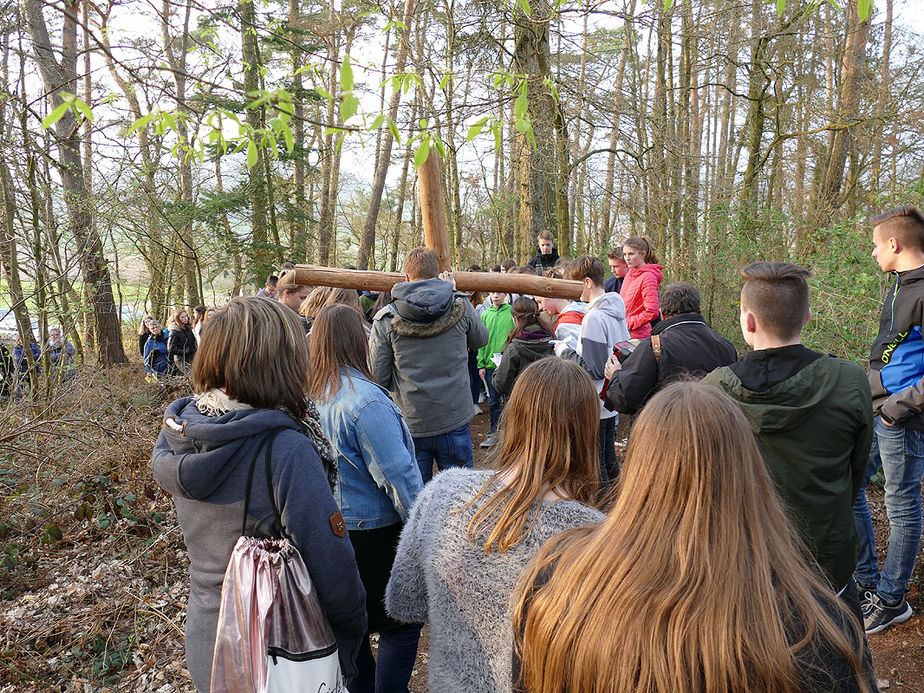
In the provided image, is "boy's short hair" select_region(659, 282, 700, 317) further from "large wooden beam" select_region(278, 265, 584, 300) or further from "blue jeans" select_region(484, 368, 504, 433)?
"blue jeans" select_region(484, 368, 504, 433)

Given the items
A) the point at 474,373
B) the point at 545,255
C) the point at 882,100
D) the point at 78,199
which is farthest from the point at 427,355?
the point at 882,100

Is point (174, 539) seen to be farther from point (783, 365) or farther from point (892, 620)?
point (892, 620)

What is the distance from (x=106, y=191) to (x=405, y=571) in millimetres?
7984

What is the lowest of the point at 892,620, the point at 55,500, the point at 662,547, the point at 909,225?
the point at 892,620

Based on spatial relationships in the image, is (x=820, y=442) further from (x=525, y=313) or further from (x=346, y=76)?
(x=525, y=313)

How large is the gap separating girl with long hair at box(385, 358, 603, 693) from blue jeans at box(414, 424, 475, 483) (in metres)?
2.45

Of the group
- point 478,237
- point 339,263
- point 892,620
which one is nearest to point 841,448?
point 892,620

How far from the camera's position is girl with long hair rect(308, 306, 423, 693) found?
8.86 ft

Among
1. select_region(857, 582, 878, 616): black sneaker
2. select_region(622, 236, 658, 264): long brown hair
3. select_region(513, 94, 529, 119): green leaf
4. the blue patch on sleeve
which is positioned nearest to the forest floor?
select_region(857, 582, 878, 616): black sneaker

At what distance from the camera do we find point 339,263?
22609mm

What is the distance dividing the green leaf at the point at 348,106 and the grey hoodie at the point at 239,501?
105 cm

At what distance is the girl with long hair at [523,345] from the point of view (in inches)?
223

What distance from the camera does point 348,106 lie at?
2.11 metres

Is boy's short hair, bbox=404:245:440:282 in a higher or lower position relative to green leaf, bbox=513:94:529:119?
lower
